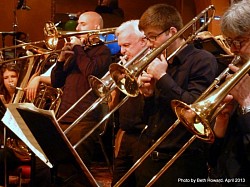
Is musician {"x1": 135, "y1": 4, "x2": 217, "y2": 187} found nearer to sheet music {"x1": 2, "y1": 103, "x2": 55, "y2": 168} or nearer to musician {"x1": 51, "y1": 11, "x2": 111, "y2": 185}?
sheet music {"x1": 2, "y1": 103, "x2": 55, "y2": 168}

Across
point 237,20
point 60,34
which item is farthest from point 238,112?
point 60,34

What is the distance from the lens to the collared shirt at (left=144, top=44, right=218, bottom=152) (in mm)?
2469

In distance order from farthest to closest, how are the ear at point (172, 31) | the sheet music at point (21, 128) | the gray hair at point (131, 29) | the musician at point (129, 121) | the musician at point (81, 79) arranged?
1. the musician at point (81, 79)
2. the gray hair at point (131, 29)
3. the musician at point (129, 121)
4. the ear at point (172, 31)
5. the sheet music at point (21, 128)

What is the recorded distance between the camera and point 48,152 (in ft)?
7.88

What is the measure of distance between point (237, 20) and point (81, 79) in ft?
7.04

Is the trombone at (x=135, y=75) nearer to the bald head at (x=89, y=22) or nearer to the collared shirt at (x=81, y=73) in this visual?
the collared shirt at (x=81, y=73)

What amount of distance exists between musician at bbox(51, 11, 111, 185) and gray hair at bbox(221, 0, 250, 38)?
1.91 m

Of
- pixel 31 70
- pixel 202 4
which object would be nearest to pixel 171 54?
pixel 31 70

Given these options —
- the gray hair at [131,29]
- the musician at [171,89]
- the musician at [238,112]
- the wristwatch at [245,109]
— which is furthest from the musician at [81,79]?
the wristwatch at [245,109]

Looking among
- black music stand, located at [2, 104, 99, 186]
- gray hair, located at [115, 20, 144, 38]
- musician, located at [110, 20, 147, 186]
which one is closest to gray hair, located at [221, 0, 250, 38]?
black music stand, located at [2, 104, 99, 186]

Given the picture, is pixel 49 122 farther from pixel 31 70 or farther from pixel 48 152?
pixel 31 70

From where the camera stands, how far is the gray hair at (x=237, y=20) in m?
1.99

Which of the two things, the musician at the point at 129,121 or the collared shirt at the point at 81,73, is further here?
the collared shirt at the point at 81,73

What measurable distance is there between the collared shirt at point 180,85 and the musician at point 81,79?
1.27 meters
